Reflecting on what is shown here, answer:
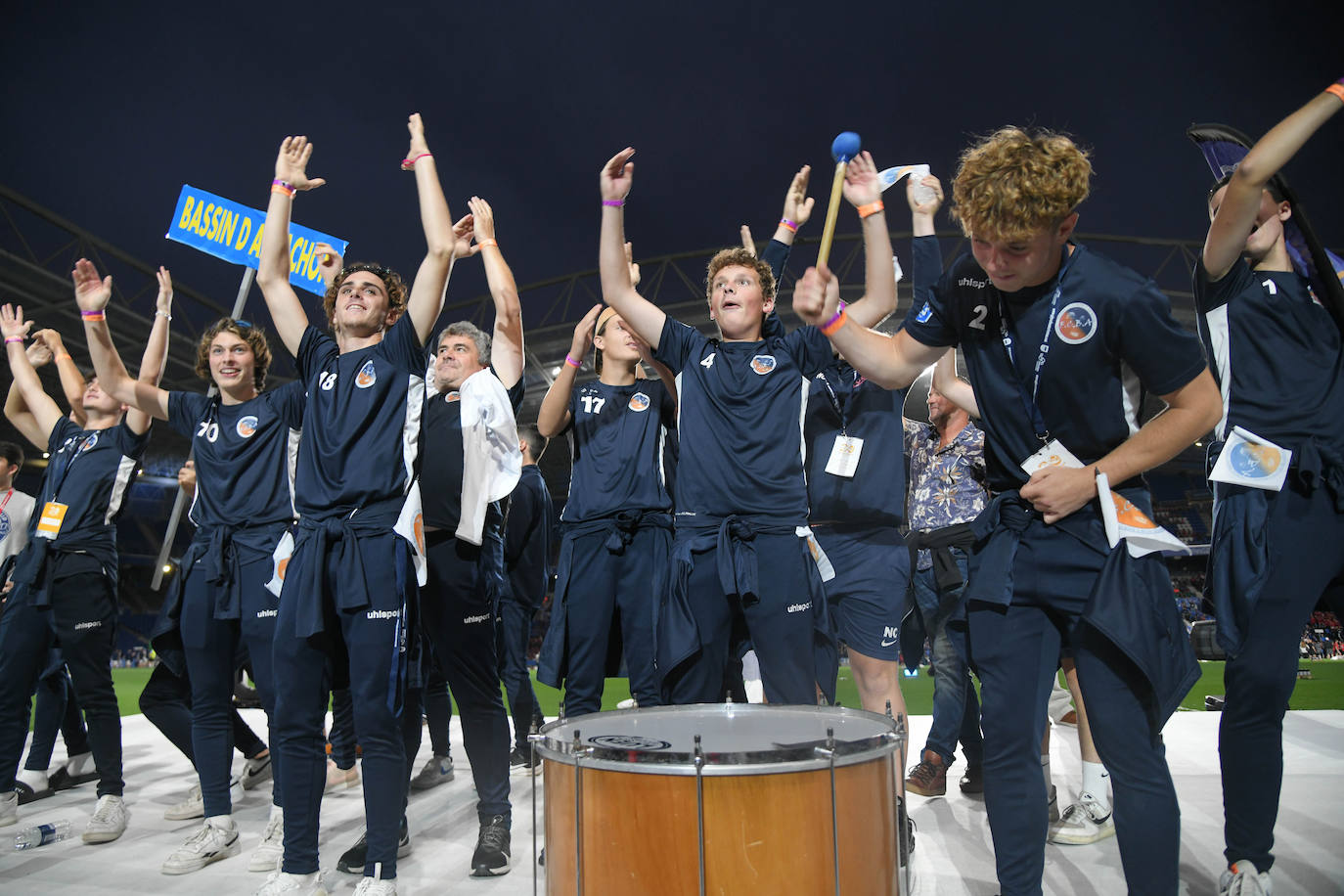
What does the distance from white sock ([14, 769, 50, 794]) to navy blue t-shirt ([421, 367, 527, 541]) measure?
3.21m

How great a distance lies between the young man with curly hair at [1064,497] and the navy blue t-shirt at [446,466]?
1984mm

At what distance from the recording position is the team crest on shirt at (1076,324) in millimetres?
1765

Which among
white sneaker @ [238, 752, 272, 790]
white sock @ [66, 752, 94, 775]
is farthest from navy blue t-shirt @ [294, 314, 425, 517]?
white sock @ [66, 752, 94, 775]

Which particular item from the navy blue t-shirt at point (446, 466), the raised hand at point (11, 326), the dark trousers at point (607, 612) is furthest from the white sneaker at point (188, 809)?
the raised hand at point (11, 326)

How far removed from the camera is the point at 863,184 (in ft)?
8.79

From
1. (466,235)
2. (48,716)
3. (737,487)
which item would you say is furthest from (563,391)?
(48,716)

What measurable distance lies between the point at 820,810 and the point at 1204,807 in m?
2.94

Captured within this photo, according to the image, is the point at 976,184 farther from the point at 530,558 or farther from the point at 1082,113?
the point at 1082,113

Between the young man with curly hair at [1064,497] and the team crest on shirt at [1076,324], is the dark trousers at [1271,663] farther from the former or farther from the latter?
the team crest on shirt at [1076,324]

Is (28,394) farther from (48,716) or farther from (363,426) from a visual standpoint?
(363,426)

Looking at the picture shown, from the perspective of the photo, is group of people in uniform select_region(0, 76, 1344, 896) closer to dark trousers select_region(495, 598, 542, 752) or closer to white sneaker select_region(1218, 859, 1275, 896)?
white sneaker select_region(1218, 859, 1275, 896)

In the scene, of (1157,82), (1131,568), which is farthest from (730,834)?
(1157,82)

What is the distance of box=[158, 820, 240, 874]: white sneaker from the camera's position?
3041 millimetres

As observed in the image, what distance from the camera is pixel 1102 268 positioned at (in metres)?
1.79
